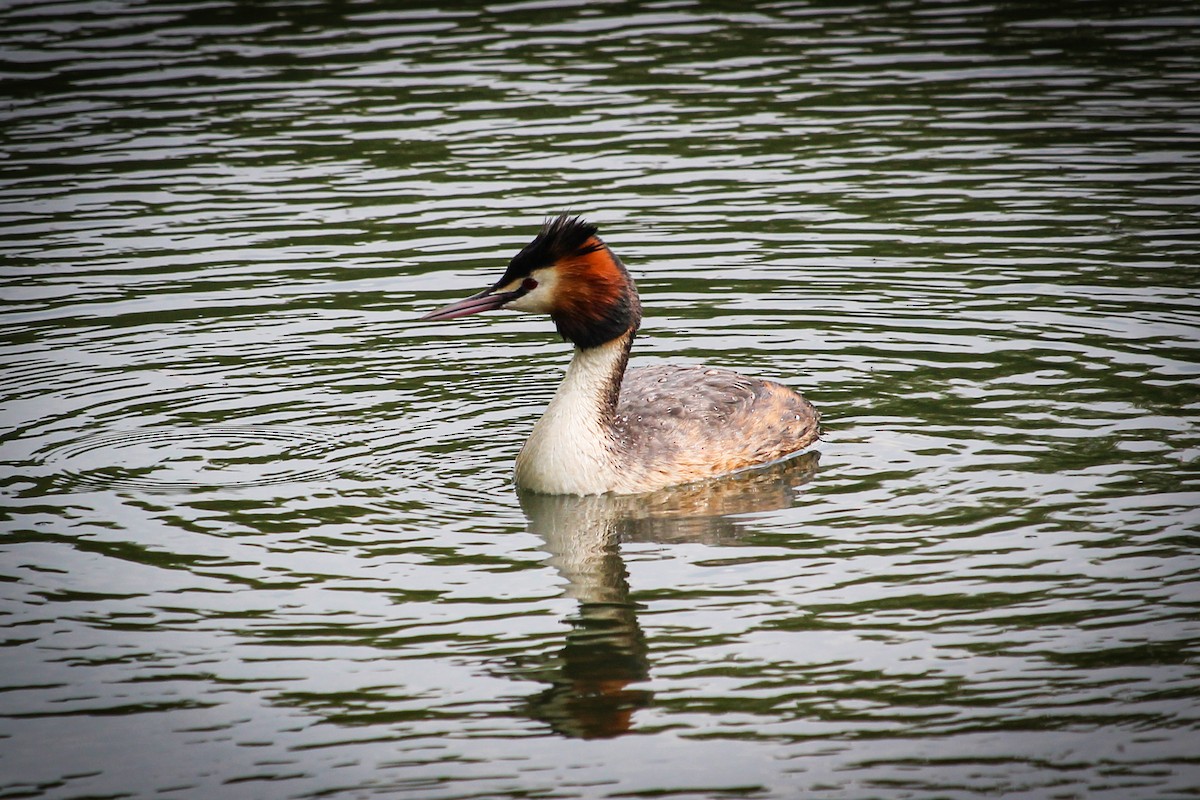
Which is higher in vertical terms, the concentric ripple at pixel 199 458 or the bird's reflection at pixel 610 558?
the concentric ripple at pixel 199 458

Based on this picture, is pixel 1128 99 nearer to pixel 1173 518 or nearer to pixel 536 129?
pixel 536 129

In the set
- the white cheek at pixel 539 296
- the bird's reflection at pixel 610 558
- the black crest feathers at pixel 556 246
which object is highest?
the black crest feathers at pixel 556 246

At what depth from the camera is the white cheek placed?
30.9 ft

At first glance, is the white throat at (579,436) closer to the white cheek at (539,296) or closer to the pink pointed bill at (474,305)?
the white cheek at (539,296)

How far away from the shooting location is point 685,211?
1530 cm

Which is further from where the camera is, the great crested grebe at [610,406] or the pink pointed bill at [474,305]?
the great crested grebe at [610,406]

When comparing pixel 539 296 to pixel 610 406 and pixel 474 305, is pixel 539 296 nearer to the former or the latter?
pixel 474 305

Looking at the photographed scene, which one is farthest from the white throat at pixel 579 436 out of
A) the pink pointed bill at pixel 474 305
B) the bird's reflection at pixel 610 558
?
the pink pointed bill at pixel 474 305

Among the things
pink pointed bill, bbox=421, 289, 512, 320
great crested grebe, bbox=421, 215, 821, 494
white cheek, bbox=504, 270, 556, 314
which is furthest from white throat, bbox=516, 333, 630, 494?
pink pointed bill, bbox=421, 289, 512, 320

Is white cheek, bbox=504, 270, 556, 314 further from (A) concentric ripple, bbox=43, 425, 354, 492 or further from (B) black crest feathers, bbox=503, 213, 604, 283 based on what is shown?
(A) concentric ripple, bbox=43, 425, 354, 492

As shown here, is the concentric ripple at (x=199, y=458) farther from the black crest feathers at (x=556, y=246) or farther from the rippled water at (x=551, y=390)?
the black crest feathers at (x=556, y=246)

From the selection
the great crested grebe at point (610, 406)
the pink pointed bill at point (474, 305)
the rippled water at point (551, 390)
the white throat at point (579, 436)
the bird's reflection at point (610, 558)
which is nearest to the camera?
the rippled water at point (551, 390)

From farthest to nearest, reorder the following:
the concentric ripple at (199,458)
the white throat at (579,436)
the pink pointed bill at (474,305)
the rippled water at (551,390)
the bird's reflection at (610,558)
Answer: the concentric ripple at (199,458) → the white throat at (579,436) → the pink pointed bill at (474,305) → the bird's reflection at (610,558) → the rippled water at (551,390)

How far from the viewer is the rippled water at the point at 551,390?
22.2 ft
